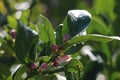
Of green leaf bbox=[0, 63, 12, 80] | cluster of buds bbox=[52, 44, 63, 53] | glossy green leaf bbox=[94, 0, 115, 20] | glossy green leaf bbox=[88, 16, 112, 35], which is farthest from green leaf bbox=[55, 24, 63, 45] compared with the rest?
glossy green leaf bbox=[94, 0, 115, 20]

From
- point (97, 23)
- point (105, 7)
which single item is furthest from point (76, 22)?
point (105, 7)

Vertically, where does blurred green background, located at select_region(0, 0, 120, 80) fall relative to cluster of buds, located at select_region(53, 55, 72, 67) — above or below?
below

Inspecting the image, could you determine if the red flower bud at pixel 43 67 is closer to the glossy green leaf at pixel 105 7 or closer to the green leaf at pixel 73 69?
the green leaf at pixel 73 69

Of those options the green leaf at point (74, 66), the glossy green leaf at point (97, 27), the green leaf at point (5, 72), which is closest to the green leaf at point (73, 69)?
the green leaf at point (74, 66)

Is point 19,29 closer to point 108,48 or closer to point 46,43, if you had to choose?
point 46,43

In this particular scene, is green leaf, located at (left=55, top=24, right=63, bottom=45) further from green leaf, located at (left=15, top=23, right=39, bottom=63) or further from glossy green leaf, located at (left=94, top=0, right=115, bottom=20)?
glossy green leaf, located at (left=94, top=0, right=115, bottom=20)

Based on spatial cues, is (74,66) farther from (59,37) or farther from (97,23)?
(97,23)

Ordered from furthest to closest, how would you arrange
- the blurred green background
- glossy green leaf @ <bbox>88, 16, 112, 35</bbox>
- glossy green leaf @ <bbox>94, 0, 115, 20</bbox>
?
glossy green leaf @ <bbox>94, 0, 115, 20</bbox>
glossy green leaf @ <bbox>88, 16, 112, 35</bbox>
the blurred green background
